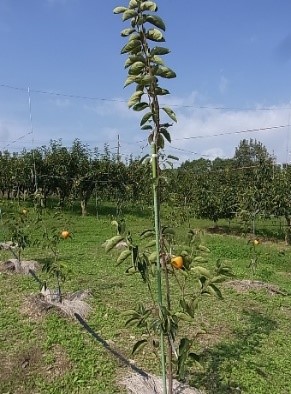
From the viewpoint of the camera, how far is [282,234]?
17000 millimetres

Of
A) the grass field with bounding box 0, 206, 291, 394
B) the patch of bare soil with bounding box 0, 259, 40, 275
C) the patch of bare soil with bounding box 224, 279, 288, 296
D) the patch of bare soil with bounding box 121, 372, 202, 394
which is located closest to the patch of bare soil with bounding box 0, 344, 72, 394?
the grass field with bounding box 0, 206, 291, 394

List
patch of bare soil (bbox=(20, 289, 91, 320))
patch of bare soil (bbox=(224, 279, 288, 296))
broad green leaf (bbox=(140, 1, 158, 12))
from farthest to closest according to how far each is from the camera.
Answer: patch of bare soil (bbox=(224, 279, 288, 296)), patch of bare soil (bbox=(20, 289, 91, 320)), broad green leaf (bbox=(140, 1, 158, 12))

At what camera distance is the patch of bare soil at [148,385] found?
9.62 feet

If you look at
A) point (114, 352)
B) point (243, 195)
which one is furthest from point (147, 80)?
point (243, 195)

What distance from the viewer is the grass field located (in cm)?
318

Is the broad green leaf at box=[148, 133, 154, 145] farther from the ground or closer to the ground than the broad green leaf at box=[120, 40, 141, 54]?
closer to the ground

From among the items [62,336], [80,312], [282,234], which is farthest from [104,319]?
[282,234]

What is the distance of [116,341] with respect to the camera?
3.82 metres

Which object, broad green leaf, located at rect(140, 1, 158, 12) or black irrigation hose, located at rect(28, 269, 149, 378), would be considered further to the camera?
black irrigation hose, located at rect(28, 269, 149, 378)

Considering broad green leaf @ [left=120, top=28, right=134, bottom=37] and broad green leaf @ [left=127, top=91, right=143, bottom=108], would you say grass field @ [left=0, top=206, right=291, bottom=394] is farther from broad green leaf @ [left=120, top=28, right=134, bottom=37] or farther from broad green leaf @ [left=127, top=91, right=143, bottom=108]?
broad green leaf @ [left=120, top=28, right=134, bottom=37]

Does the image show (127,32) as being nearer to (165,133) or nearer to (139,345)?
(165,133)

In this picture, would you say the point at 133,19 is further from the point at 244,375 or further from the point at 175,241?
the point at 244,375

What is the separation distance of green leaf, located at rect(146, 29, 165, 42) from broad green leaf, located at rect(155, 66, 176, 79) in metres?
0.12

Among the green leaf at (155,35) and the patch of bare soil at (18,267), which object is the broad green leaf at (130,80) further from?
the patch of bare soil at (18,267)
